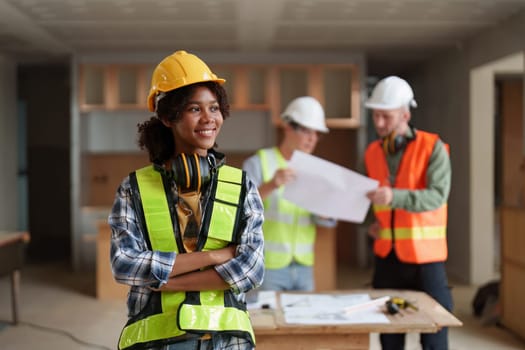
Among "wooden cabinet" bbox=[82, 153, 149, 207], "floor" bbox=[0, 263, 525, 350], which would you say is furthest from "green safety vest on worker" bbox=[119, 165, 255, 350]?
"wooden cabinet" bbox=[82, 153, 149, 207]

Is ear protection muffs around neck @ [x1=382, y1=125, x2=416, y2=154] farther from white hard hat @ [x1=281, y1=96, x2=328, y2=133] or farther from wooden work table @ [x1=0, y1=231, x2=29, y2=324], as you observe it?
wooden work table @ [x1=0, y1=231, x2=29, y2=324]

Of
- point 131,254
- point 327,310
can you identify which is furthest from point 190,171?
point 327,310

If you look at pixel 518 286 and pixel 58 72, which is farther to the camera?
pixel 58 72

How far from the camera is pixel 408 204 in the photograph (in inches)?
115

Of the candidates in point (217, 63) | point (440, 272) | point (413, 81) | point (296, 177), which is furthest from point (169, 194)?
point (413, 81)

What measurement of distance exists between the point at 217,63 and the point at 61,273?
3.16 metres

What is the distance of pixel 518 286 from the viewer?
489 cm

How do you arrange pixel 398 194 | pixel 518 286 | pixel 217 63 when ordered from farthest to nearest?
pixel 217 63, pixel 518 286, pixel 398 194

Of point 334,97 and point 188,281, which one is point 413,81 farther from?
point 188,281

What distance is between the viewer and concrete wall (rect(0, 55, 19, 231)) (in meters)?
8.04

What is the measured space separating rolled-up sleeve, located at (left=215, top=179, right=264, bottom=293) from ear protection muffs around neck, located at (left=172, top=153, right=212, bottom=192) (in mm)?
133

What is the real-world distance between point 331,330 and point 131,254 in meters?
1.00

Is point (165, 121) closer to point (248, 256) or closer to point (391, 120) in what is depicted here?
point (248, 256)

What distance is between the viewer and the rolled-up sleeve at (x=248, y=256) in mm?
1574
